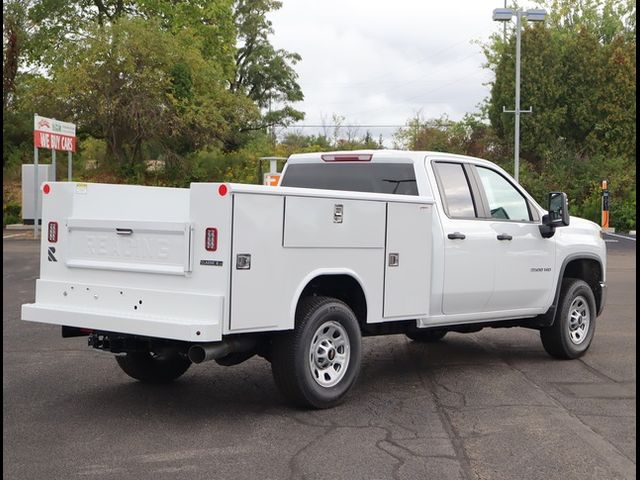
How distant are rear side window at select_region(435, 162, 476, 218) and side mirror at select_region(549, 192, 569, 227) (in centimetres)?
92

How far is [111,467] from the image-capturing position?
17.5 ft

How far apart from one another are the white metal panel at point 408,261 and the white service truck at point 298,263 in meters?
0.01

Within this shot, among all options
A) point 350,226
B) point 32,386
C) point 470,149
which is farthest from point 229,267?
point 470,149

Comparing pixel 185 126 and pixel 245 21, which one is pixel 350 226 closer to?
pixel 185 126

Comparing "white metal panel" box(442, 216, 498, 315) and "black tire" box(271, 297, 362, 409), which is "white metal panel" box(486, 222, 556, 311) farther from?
"black tire" box(271, 297, 362, 409)

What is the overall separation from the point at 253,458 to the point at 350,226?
210cm

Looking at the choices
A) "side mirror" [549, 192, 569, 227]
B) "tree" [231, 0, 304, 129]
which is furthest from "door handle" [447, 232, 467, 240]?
"tree" [231, 0, 304, 129]

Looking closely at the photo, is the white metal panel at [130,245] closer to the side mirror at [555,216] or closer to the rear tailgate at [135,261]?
the rear tailgate at [135,261]

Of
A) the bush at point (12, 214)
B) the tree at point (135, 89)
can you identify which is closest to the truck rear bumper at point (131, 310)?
the tree at point (135, 89)

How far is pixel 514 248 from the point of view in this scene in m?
8.74

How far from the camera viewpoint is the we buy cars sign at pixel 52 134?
28625 millimetres

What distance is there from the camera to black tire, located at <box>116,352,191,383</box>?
25.3ft

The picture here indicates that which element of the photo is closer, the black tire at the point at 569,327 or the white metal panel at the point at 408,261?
the white metal panel at the point at 408,261

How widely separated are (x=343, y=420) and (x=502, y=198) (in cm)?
330
